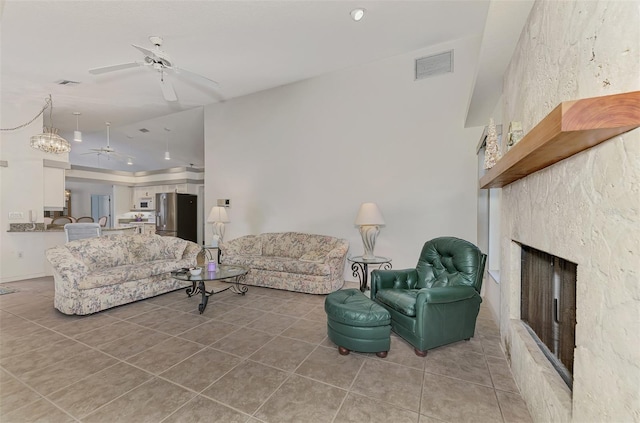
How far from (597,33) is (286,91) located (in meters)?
4.82

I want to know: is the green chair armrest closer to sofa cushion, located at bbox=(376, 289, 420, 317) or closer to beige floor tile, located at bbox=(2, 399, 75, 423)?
sofa cushion, located at bbox=(376, 289, 420, 317)

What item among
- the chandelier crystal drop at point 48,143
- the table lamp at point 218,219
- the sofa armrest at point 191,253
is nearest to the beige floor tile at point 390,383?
the sofa armrest at point 191,253

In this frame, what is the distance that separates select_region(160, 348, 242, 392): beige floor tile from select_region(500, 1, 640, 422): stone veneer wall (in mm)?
2089

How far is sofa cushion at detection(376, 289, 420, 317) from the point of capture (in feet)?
7.93

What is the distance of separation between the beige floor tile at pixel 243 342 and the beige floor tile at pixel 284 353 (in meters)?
0.07

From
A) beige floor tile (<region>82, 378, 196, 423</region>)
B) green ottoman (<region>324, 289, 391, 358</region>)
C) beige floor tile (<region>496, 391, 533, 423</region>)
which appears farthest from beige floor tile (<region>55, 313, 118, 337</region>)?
beige floor tile (<region>496, 391, 533, 423</region>)

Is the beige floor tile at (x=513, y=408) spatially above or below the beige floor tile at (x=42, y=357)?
Result: above

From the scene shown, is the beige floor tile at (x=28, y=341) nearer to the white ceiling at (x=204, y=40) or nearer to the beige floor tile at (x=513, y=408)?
the white ceiling at (x=204, y=40)

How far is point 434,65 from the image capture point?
4105mm

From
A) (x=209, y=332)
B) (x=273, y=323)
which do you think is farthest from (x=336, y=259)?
(x=209, y=332)

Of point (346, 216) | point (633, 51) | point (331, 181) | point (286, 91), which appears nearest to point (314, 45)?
point (286, 91)

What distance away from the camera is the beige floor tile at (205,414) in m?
1.65

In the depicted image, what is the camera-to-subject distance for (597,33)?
118 centimetres

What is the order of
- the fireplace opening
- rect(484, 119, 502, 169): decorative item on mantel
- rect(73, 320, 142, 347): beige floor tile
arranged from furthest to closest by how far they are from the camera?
rect(73, 320, 142, 347): beige floor tile < rect(484, 119, 502, 169): decorative item on mantel < the fireplace opening
